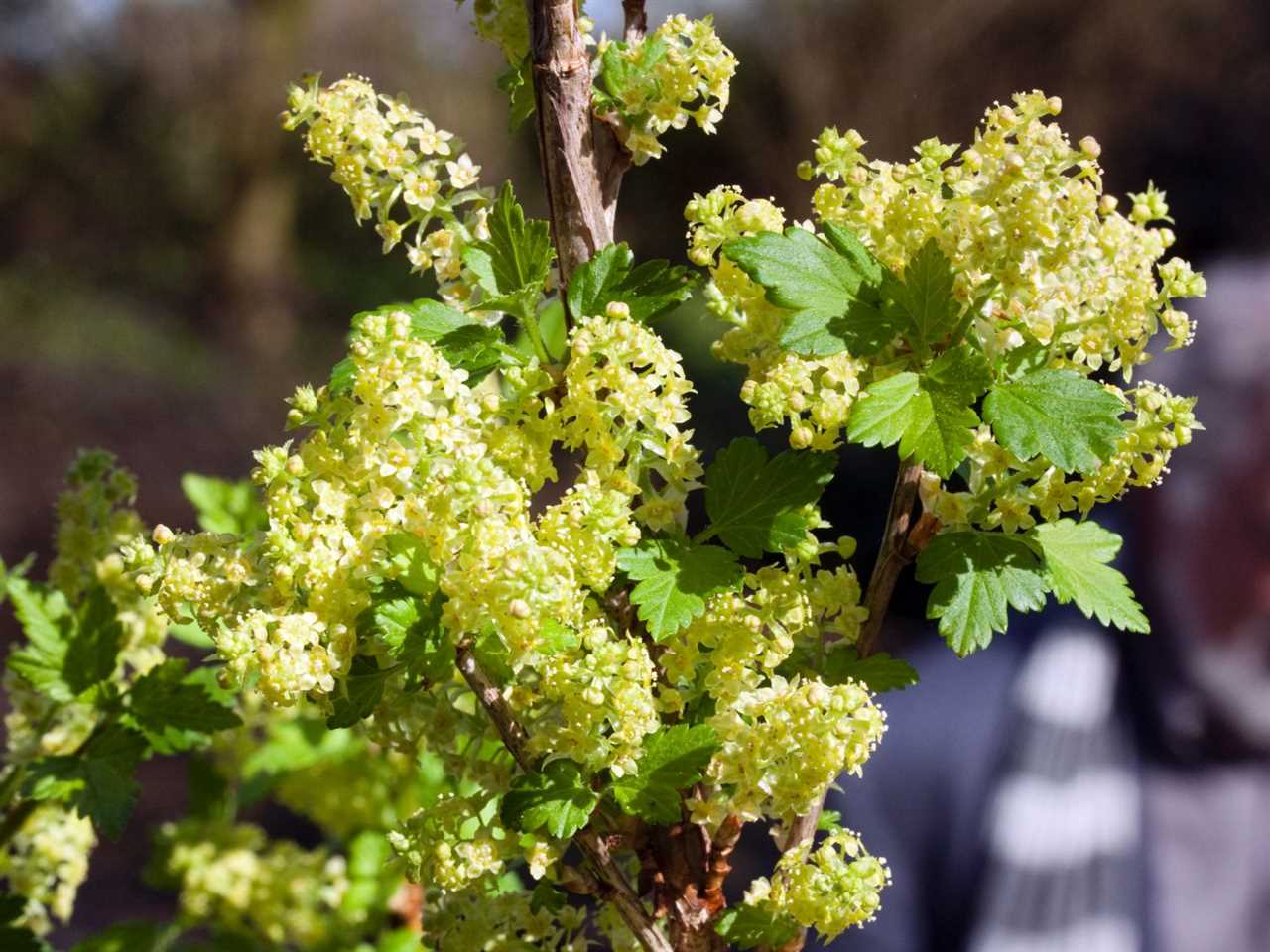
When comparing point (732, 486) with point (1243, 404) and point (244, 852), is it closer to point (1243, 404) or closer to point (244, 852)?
point (244, 852)

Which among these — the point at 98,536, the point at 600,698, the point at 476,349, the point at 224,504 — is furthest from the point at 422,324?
the point at 224,504

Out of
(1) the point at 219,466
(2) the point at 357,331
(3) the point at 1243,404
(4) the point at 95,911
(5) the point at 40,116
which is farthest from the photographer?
(5) the point at 40,116

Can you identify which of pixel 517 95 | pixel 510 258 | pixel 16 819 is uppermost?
pixel 517 95

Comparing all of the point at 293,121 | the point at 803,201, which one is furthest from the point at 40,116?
the point at 293,121

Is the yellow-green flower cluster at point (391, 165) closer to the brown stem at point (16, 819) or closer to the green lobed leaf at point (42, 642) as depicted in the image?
the green lobed leaf at point (42, 642)

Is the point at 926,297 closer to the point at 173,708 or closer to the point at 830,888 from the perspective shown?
the point at 830,888

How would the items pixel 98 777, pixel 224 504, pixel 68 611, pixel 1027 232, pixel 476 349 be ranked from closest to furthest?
pixel 1027 232 < pixel 476 349 < pixel 98 777 < pixel 68 611 < pixel 224 504
